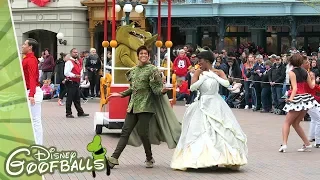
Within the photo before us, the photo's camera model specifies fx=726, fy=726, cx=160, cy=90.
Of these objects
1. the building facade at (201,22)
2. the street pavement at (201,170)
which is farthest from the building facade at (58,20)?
the street pavement at (201,170)

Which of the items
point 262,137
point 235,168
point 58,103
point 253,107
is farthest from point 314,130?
point 58,103

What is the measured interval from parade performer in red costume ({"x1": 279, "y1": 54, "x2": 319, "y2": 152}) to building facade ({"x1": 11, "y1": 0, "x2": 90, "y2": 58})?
24.9m

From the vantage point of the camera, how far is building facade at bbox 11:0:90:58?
3659 cm

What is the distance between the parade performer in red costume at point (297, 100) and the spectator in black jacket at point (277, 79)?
7.69m

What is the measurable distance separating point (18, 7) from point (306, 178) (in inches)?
1183

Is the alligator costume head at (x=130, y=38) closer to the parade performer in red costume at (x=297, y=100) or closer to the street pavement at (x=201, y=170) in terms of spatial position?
the street pavement at (x=201, y=170)

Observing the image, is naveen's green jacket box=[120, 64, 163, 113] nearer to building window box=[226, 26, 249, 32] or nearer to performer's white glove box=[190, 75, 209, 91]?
performer's white glove box=[190, 75, 209, 91]

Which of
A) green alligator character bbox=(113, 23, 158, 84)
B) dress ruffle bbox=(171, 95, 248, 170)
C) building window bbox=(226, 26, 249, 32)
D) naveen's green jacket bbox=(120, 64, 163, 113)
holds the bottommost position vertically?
dress ruffle bbox=(171, 95, 248, 170)

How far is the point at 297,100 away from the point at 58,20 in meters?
25.8

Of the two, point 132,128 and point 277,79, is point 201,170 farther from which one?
point 277,79

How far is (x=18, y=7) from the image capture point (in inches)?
1487

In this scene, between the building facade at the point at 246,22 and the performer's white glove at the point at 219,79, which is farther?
the building facade at the point at 246,22

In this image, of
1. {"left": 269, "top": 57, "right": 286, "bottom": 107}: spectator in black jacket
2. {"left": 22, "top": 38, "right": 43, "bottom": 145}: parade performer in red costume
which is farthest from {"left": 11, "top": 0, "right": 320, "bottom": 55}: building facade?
{"left": 22, "top": 38, "right": 43, "bottom": 145}: parade performer in red costume

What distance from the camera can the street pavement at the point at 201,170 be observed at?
9.79m
